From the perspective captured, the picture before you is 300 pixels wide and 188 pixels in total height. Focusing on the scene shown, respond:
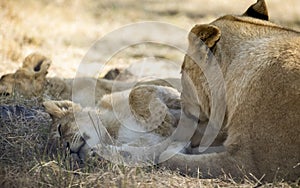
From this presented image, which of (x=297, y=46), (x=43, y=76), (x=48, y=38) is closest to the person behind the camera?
(x=297, y=46)

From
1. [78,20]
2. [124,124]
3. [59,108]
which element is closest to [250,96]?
[124,124]

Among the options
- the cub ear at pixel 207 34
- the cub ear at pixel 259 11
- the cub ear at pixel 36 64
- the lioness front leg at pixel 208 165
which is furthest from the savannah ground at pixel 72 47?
the cub ear at pixel 259 11

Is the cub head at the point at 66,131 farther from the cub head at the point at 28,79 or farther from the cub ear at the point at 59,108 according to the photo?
the cub head at the point at 28,79

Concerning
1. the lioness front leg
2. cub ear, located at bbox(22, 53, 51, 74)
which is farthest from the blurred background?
the lioness front leg

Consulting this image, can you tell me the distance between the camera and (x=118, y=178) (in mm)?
3779

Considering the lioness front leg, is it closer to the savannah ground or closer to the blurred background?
the savannah ground

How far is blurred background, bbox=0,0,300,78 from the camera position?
29.9ft

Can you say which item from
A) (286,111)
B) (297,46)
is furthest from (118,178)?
(297,46)

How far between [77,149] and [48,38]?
556 centimetres

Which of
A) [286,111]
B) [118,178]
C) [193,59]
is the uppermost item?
[193,59]

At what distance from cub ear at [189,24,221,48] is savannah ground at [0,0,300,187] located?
1.02 m

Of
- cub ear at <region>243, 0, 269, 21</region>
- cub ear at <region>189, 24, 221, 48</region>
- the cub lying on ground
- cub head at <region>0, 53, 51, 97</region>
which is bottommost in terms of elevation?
the cub lying on ground

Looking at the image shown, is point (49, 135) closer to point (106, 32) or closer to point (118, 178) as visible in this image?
point (118, 178)

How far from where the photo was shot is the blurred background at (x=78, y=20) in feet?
29.9
